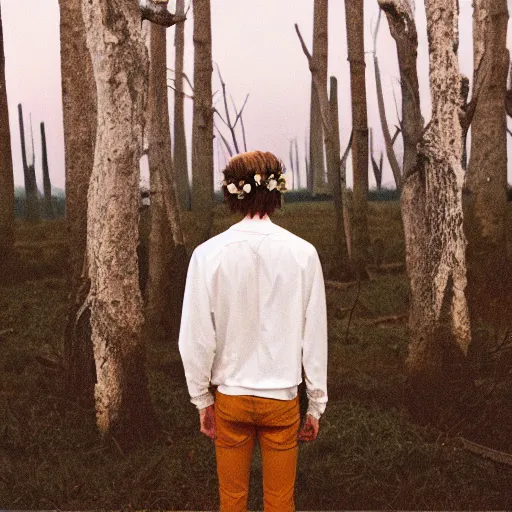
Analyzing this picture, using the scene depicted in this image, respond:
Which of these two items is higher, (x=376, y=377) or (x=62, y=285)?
(x=62, y=285)

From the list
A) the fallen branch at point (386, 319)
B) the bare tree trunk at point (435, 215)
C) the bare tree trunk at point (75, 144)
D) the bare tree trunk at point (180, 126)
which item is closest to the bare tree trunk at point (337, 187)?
the fallen branch at point (386, 319)

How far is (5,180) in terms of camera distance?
5211 millimetres

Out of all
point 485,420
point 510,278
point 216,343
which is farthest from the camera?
point 510,278

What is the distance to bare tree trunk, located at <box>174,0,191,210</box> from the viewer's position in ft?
16.3

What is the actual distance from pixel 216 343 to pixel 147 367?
2.00 meters

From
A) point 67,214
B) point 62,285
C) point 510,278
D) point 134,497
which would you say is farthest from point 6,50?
point 510,278

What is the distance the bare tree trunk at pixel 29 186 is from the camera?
15.9ft

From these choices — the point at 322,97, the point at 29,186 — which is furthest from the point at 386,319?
the point at 29,186

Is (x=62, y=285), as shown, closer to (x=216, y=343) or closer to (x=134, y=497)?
(x=134, y=497)

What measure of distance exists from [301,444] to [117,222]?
1658 mm

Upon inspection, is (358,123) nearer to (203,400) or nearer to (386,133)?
(386,133)

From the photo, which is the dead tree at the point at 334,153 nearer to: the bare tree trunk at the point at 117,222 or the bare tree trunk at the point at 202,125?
the bare tree trunk at the point at 202,125

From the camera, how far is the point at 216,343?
268 centimetres

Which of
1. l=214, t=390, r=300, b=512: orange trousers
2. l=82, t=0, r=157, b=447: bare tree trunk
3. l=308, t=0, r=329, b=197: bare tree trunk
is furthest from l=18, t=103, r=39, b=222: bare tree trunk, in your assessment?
l=214, t=390, r=300, b=512: orange trousers
